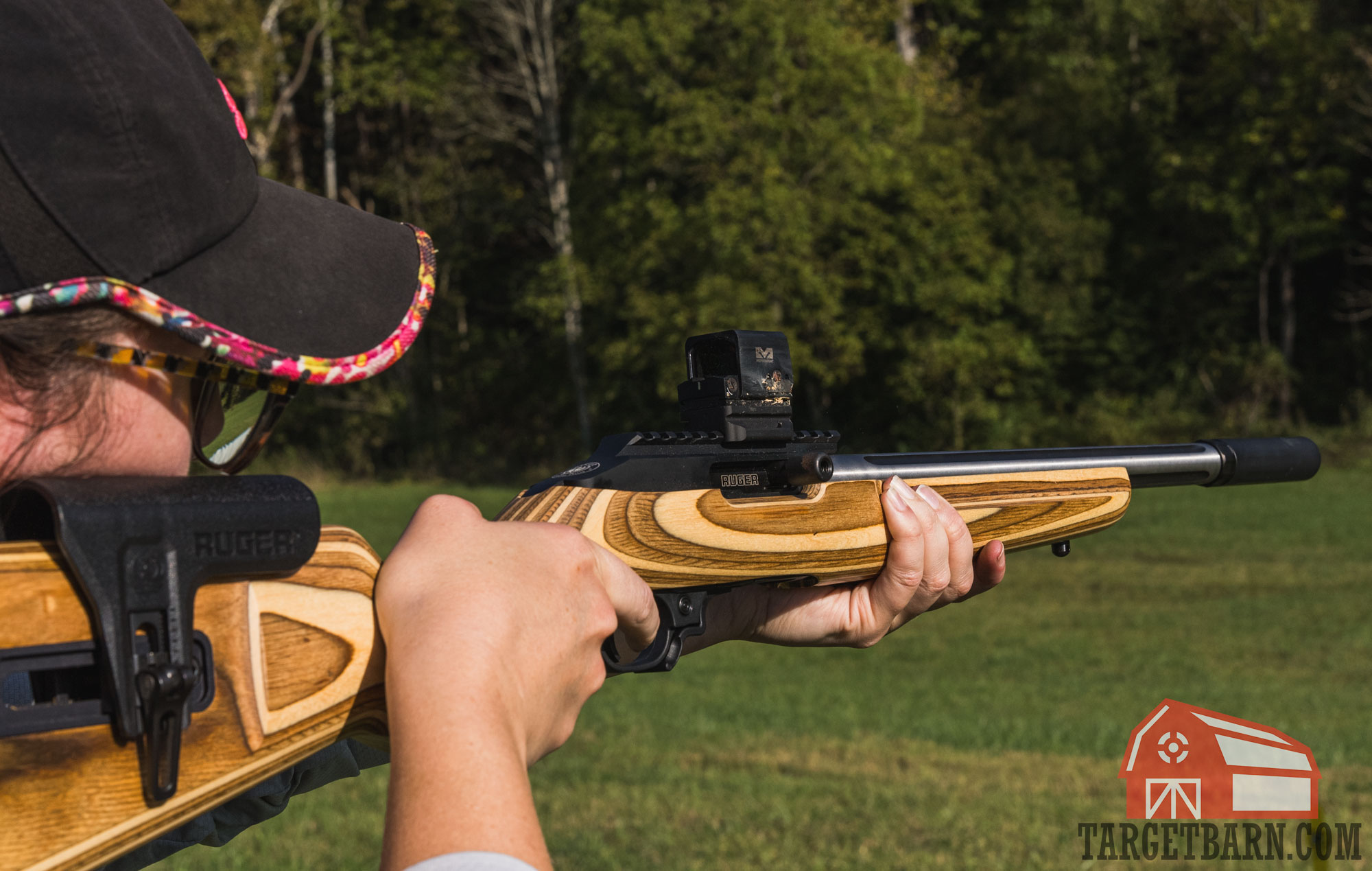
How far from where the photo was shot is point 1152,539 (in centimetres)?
2098

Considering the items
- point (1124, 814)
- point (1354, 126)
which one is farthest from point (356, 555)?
point (1354, 126)

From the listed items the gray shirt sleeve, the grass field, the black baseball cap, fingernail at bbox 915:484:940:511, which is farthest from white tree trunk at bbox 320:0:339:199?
the gray shirt sleeve

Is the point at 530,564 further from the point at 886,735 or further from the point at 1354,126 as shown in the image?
the point at 1354,126

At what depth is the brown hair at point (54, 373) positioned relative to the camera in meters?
1.61

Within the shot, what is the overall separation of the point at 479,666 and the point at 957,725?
28.6 ft

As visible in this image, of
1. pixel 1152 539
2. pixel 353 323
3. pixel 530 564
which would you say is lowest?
pixel 1152 539

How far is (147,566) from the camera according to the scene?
1618 millimetres

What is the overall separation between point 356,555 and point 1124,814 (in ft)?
19.6

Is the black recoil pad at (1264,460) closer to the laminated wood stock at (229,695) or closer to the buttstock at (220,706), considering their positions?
the laminated wood stock at (229,695)

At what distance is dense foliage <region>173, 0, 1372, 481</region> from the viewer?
35469 mm

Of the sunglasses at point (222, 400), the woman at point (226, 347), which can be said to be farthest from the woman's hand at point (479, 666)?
the sunglasses at point (222, 400)

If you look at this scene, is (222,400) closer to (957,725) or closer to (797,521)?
(797,521)

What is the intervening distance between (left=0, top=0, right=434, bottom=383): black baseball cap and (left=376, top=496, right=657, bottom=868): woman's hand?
343 millimetres

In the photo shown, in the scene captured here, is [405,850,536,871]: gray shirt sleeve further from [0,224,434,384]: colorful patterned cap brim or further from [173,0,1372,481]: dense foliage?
[173,0,1372,481]: dense foliage
